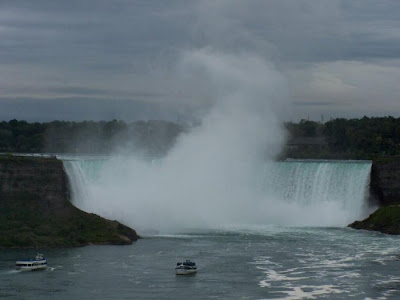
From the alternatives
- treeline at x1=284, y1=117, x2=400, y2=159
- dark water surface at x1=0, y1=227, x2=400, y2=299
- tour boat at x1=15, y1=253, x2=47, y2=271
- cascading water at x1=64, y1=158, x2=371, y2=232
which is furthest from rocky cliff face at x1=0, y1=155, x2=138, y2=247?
treeline at x1=284, y1=117, x2=400, y2=159

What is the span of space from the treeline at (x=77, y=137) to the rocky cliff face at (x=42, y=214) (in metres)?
29.7

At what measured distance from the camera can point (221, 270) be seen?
4797 centimetres

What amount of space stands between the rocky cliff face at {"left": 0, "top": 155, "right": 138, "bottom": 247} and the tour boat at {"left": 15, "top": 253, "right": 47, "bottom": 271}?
7620 millimetres

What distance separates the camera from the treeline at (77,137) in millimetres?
93812

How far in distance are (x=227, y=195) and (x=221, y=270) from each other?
28.6m

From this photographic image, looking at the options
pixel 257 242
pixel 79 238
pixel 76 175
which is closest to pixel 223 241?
pixel 257 242

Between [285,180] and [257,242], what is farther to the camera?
[285,180]

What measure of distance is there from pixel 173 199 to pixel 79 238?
16911mm

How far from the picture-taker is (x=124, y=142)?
9419 cm

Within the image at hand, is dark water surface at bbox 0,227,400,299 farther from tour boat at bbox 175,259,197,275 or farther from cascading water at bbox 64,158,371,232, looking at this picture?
cascading water at bbox 64,158,371,232

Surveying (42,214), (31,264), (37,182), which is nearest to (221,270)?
(31,264)

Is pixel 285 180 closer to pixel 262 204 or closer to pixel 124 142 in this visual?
pixel 262 204

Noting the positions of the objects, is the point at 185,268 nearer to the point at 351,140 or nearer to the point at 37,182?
the point at 37,182

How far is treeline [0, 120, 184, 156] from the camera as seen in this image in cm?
9381
